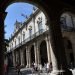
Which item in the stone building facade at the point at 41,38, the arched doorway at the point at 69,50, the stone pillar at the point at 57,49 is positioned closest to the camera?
the stone pillar at the point at 57,49

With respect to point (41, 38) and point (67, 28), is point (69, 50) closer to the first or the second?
point (67, 28)

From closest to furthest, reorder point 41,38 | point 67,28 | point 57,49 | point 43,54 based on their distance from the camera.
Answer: point 57,49, point 67,28, point 41,38, point 43,54

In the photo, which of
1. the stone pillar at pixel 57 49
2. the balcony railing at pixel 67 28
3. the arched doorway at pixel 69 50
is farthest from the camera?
the arched doorway at pixel 69 50

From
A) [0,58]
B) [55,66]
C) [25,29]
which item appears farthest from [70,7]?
[25,29]

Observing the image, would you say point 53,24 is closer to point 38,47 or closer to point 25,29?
point 38,47

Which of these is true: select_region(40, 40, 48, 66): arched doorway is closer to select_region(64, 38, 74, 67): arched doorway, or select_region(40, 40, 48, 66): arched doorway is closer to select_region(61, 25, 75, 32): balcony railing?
select_region(64, 38, 74, 67): arched doorway

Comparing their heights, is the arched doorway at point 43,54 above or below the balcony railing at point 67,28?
below

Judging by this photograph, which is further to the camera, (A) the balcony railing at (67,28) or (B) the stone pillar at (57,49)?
(A) the balcony railing at (67,28)

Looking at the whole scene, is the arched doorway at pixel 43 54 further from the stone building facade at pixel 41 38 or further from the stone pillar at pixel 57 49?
the stone pillar at pixel 57 49

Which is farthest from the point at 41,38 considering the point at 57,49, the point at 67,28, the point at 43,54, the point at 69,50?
the point at 57,49

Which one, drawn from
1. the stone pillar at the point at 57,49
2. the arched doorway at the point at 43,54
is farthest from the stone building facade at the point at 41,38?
the stone pillar at the point at 57,49

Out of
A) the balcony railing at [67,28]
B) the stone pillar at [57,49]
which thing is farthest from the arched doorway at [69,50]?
the stone pillar at [57,49]

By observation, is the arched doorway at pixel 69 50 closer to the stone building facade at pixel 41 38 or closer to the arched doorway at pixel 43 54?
the stone building facade at pixel 41 38

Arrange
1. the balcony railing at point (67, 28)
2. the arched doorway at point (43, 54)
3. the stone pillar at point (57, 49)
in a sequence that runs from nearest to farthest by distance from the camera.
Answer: the stone pillar at point (57, 49), the balcony railing at point (67, 28), the arched doorway at point (43, 54)
